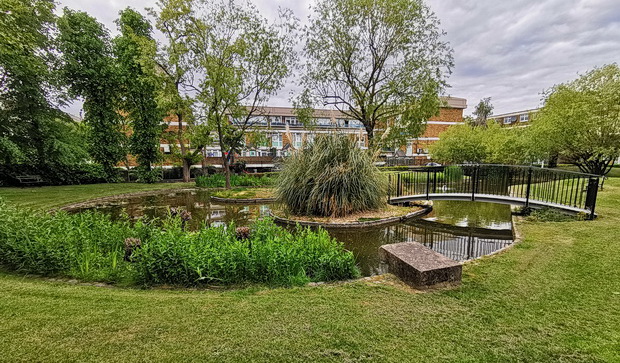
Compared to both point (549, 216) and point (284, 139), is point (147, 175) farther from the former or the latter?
point (549, 216)

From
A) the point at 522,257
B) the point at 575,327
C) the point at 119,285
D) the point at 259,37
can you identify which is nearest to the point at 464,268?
the point at 522,257

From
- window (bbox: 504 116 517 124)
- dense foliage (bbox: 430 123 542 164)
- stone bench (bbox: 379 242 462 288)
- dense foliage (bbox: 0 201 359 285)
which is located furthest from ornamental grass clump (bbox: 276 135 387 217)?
window (bbox: 504 116 517 124)

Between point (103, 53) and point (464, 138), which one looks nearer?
point (103, 53)

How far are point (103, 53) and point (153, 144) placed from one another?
5.73 meters

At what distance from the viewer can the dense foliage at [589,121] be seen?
36.4 ft

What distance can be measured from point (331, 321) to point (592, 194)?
23.9ft

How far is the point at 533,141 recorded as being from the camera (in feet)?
48.1

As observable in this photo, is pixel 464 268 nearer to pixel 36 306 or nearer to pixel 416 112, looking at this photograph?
pixel 36 306

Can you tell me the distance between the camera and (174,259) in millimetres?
3242

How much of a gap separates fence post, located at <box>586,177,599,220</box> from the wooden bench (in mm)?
22811

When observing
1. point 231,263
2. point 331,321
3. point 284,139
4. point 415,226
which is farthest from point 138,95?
point 331,321

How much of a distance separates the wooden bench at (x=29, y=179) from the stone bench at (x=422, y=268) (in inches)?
762

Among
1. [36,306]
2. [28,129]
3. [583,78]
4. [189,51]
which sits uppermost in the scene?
[189,51]

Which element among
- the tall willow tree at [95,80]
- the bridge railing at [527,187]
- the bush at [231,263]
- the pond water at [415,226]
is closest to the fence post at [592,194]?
the bridge railing at [527,187]
